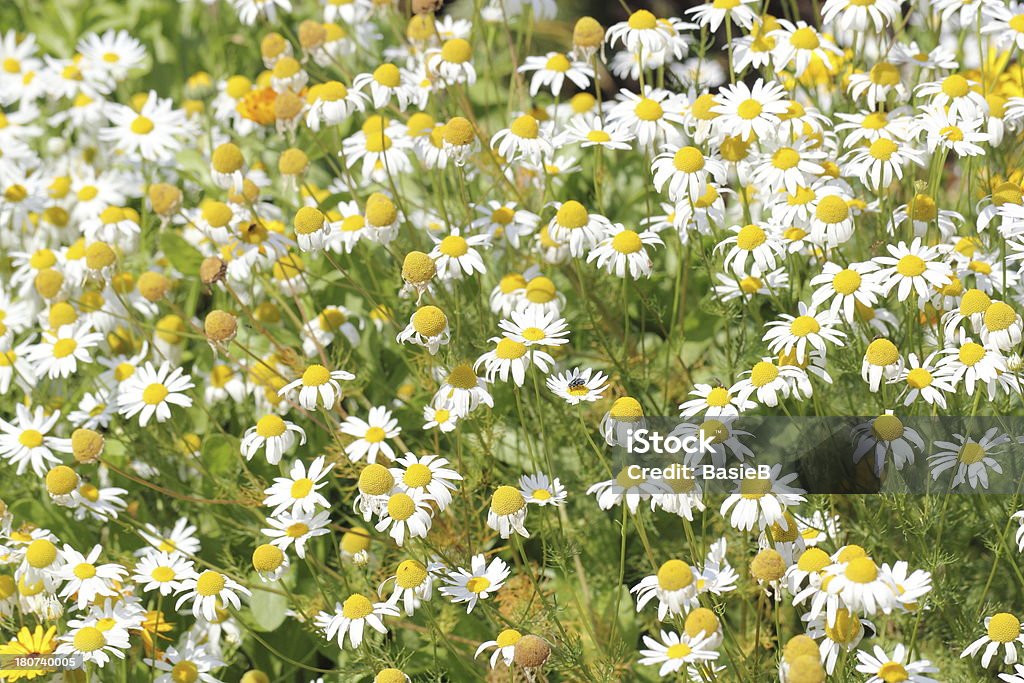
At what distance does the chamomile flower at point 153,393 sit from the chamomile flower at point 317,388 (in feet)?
1.39

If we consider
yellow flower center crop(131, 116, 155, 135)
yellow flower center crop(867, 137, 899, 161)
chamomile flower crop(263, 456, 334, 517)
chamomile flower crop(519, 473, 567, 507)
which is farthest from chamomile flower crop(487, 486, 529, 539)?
yellow flower center crop(131, 116, 155, 135)

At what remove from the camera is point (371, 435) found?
2967 mm

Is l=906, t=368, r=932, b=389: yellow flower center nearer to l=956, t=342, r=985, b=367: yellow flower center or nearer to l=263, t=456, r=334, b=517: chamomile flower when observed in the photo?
l=956, t=342, r=985, b=367: yellow flower center

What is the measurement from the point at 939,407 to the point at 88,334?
2335mm

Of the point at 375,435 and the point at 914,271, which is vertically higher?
the point at 914,271

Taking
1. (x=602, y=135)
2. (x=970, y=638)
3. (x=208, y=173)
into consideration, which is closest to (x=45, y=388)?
(x=208, y=173)

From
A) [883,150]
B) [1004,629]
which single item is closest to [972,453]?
[1004,629]

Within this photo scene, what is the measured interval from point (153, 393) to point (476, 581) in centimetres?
110

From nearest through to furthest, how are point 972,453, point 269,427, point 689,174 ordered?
point 972,453 → point 269,427 → point 689,174

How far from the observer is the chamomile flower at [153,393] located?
3.18 meters

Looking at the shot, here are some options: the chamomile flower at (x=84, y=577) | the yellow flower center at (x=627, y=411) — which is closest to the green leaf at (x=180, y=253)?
the chamomile flower at (x=84, y=577)

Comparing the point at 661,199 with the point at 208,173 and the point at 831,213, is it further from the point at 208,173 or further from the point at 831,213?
the point at 208,173

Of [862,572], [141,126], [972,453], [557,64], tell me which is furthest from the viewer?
[141,126]

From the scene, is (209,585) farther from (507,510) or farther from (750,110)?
(750,110)
